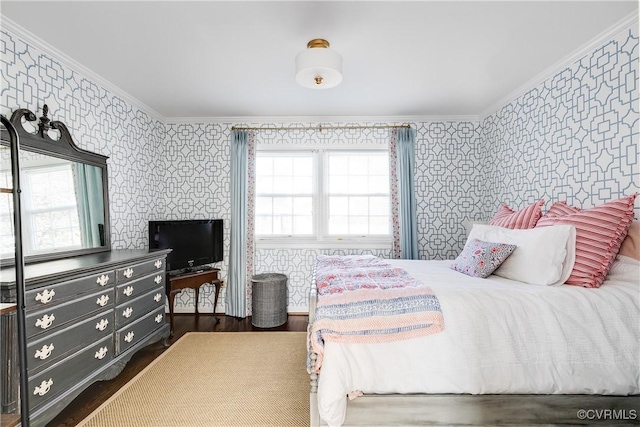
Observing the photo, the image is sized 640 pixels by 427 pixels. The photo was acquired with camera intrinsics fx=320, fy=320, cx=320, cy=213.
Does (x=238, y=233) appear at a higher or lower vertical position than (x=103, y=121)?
lower

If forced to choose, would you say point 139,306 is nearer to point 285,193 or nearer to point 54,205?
point 54,205

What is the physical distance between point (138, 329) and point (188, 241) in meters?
1.24

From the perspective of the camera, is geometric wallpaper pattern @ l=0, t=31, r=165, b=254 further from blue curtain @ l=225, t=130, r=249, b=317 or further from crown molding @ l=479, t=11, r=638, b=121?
crown molding @ l=479, t=11, r=638, b=121

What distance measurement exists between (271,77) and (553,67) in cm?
250

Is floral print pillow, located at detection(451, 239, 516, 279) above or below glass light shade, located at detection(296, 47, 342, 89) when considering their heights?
below

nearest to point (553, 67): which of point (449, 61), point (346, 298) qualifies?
point (449, 61)

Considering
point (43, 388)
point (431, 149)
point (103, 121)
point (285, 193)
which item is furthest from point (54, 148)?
point (431, 149)

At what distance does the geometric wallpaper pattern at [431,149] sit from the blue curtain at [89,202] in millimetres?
218

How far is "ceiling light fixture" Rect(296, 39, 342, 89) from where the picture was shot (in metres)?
2.19

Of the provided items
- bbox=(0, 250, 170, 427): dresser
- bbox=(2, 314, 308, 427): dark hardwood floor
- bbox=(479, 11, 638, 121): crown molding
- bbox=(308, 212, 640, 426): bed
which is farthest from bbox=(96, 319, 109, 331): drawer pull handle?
bbox=(479, 11, 638, 121): crown molding

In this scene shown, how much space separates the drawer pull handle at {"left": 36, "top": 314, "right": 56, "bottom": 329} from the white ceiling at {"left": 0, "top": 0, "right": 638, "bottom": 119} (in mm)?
1907

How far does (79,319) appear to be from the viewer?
6.86 ft

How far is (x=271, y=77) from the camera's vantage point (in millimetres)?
3010

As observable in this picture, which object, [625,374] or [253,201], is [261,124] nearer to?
[253,201]
